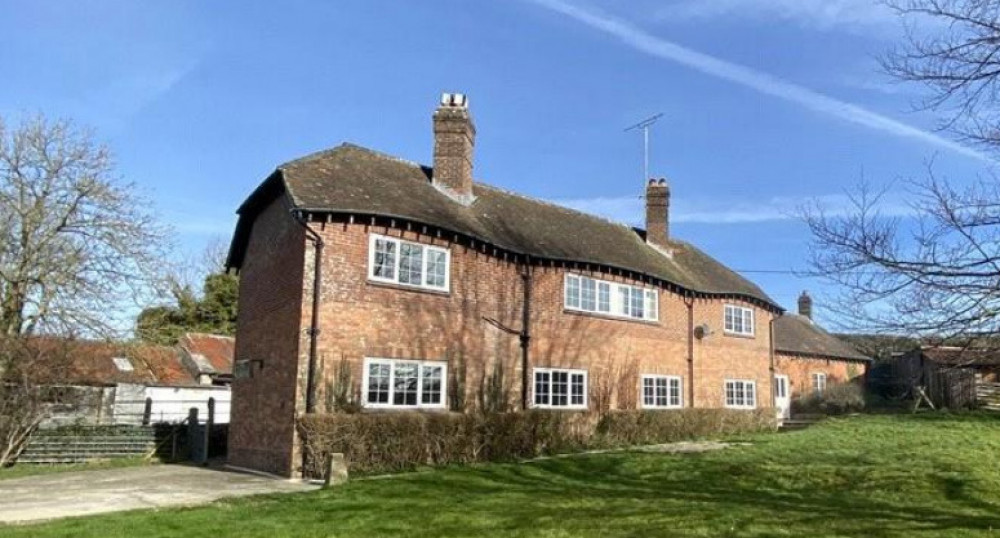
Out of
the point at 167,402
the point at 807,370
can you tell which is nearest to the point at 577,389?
the point at 167,402

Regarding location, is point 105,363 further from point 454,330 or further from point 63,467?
point 454,330

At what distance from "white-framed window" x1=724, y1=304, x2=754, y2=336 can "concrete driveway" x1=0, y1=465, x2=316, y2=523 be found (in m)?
18.9

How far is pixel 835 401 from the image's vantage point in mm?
36188

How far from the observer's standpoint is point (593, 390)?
72.9 feet

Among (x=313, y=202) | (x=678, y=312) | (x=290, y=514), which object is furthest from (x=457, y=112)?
(x=290, y=514)

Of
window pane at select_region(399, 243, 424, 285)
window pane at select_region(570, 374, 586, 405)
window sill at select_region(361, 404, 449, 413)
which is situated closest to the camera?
window sill at select_region(361, 404, 449, 413)

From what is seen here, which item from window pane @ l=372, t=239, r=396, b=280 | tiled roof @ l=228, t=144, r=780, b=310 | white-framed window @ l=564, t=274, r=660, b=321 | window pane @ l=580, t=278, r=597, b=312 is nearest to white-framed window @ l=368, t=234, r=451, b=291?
window pane @ l=372, t=239, r=396, b=280

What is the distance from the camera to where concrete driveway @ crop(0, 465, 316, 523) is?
12023 millimetres

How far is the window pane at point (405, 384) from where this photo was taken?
17.2m

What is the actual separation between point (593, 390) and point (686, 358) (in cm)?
528

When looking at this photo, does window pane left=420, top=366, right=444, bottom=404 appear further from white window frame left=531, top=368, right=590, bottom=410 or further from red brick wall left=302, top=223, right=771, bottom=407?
white window frame left=531, top=368, right=590, bottom=410

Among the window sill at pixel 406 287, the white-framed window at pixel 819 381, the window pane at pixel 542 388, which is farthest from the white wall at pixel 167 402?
the white-framed window at pixel 819 381

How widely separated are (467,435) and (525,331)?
4.32 meters

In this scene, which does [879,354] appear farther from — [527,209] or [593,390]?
[527,209]
